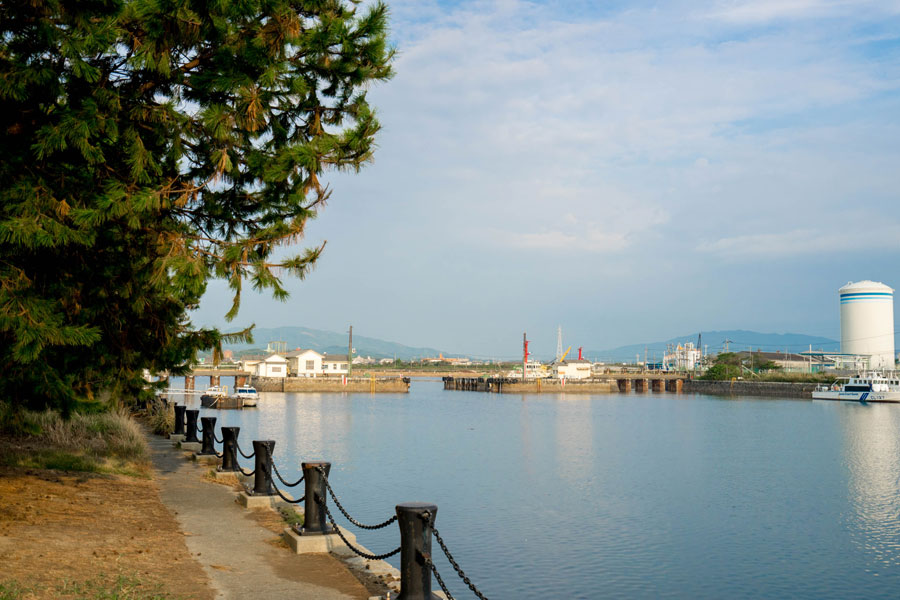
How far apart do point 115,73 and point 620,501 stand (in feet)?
69.8

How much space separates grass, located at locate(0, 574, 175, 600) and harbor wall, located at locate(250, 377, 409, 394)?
9965cm

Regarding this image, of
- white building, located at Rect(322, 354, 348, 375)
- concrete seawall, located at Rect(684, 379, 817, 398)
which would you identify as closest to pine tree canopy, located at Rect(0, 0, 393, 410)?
white building, located at Rect(322, 354, 348, 375)

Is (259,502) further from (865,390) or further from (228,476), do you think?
(865,390)

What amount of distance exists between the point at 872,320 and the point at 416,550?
13265cm

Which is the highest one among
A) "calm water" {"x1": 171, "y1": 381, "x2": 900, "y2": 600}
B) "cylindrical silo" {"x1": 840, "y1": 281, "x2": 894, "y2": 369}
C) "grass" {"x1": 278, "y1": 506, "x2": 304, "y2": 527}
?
"cylindrical silo" {"x1": 840, "y1": 281, "x2": 894, "y2": 369}

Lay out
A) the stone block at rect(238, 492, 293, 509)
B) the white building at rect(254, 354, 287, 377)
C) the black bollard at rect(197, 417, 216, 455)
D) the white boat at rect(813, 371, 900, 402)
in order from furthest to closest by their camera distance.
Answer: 1. the white building at rect(254, 354, 287, 377)
2. the white boat at rect(813, 371, 900, 402)
3. the black bollard at rect(197, 417, 216, 455)
4. the stone block at rect(238, 492, 293, 509)

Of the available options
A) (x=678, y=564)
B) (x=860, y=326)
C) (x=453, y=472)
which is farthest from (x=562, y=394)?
(x=678, y=564)

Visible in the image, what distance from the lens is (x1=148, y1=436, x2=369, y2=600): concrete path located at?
795cm

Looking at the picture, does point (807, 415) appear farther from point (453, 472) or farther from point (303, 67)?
point (303, 67)

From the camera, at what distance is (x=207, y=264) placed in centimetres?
854

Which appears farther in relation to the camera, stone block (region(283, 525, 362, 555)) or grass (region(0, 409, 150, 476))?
grass (region(0, 409, 150, 476))

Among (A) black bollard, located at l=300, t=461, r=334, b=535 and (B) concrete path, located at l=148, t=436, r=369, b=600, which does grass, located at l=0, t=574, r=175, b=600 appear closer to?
(B) concrete path, located at l=148, t=436, r=369, b=600

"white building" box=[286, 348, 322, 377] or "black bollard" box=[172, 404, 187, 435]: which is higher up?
"white building" box=[286, 348, 322, 377]

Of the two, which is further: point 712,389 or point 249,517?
point 712,389
